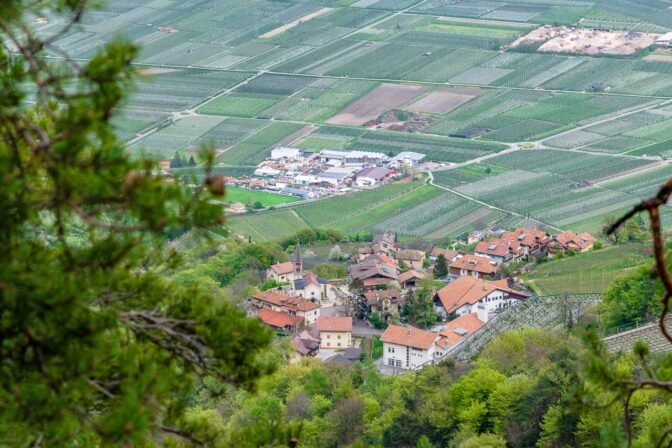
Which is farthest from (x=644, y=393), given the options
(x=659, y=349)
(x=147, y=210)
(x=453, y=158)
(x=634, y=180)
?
(x=453, y=158)

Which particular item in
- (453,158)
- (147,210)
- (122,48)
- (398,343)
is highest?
(122,48)

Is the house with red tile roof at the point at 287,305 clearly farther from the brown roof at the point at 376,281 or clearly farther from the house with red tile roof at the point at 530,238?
the house with red tile roof at the point at 530,238

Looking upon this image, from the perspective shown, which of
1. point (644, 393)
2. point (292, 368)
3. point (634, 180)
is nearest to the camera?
point (644, 393)

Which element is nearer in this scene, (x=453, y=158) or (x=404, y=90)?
(x=453, y=158)

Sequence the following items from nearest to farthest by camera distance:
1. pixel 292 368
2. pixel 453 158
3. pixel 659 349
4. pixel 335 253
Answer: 1. pixel 659 349
2. pixel 292 368
3. pixel 335 253
4. pixel 453 158

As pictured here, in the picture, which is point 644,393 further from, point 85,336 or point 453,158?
point 453,158

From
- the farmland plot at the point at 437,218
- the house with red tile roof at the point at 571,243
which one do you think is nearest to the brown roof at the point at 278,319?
the house with red tile roof at the point at 571,243
